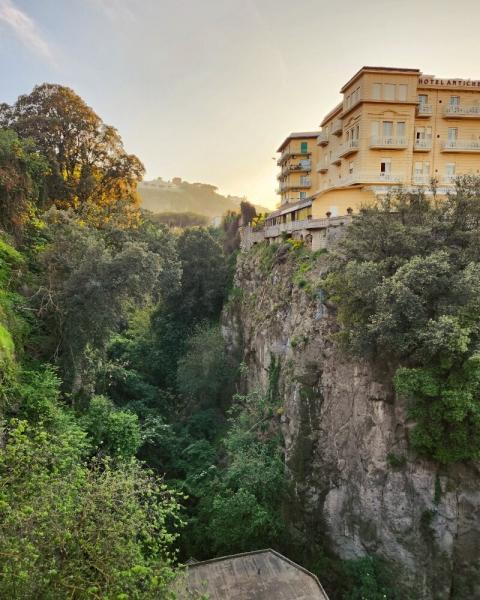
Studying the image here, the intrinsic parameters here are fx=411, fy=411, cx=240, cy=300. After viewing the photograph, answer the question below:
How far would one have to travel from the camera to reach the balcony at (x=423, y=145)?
1021 inches

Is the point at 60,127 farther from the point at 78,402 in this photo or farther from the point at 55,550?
the point at 55,550

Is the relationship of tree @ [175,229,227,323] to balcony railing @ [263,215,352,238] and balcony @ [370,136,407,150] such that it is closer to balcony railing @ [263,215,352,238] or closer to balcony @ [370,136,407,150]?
balcony railing @ [263,215,352,238]

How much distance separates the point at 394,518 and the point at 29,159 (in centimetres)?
2278

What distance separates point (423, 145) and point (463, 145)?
105 inches

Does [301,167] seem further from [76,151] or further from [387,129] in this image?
[76,151]

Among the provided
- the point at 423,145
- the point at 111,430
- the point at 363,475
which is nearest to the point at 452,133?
the point at 423,145

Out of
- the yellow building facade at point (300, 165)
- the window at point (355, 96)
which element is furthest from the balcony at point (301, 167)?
the window at point (355, 96)

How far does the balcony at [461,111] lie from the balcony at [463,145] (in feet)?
4.95

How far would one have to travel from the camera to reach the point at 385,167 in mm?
25453

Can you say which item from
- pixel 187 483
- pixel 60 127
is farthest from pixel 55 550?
pixel 60 127

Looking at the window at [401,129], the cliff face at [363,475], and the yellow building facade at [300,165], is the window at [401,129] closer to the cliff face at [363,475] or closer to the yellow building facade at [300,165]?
the cliff face at [363,475]

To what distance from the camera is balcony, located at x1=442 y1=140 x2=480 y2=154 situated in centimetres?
2619

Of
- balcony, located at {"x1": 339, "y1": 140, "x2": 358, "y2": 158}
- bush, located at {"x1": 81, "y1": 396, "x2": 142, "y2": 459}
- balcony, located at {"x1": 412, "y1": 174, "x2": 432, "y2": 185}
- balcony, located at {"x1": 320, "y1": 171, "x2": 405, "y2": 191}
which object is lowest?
bush, located at {"x1": 81, "y1": 396, "x2": 142, "y2": 459}

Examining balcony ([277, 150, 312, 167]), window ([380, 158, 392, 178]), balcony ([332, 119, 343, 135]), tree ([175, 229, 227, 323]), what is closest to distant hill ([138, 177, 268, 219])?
balcony ([277, 150, 312, 167])
